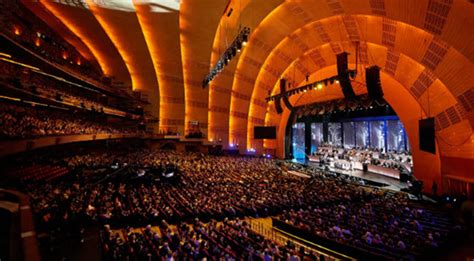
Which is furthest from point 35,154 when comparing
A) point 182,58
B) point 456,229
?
point 456,229

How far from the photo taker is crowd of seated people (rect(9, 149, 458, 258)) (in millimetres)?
7797

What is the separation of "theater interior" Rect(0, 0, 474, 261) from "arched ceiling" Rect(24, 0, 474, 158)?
0.11 meters

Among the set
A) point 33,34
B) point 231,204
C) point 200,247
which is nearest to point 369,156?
point 231,204

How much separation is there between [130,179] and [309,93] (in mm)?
18951

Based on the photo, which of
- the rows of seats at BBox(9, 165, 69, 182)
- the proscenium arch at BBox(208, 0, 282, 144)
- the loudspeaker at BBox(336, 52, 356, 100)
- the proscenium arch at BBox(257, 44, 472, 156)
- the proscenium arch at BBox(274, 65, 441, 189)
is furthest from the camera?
the proscenium arch at BBox(208, 0, 282, 144)

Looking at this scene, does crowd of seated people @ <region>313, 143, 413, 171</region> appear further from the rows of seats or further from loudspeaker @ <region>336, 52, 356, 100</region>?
the rows of seats

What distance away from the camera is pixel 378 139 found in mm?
22375

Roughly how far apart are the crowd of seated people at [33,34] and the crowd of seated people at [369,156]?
24.6m

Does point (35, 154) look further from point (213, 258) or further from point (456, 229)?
point (456, 229)

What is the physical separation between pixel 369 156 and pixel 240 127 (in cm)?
1485

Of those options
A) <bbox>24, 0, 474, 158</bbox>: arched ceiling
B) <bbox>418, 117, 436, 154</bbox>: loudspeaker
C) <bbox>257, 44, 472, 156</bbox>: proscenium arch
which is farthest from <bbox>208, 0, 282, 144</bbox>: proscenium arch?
<bbox>418, 117, 436, 154</bbox>: loudspeaker

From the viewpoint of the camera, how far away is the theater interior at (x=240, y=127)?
7312 millimetres

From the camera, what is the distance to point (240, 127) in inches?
1169

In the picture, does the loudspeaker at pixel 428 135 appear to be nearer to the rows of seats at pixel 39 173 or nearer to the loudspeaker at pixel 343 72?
the loudspeaker at pixel 343 72
